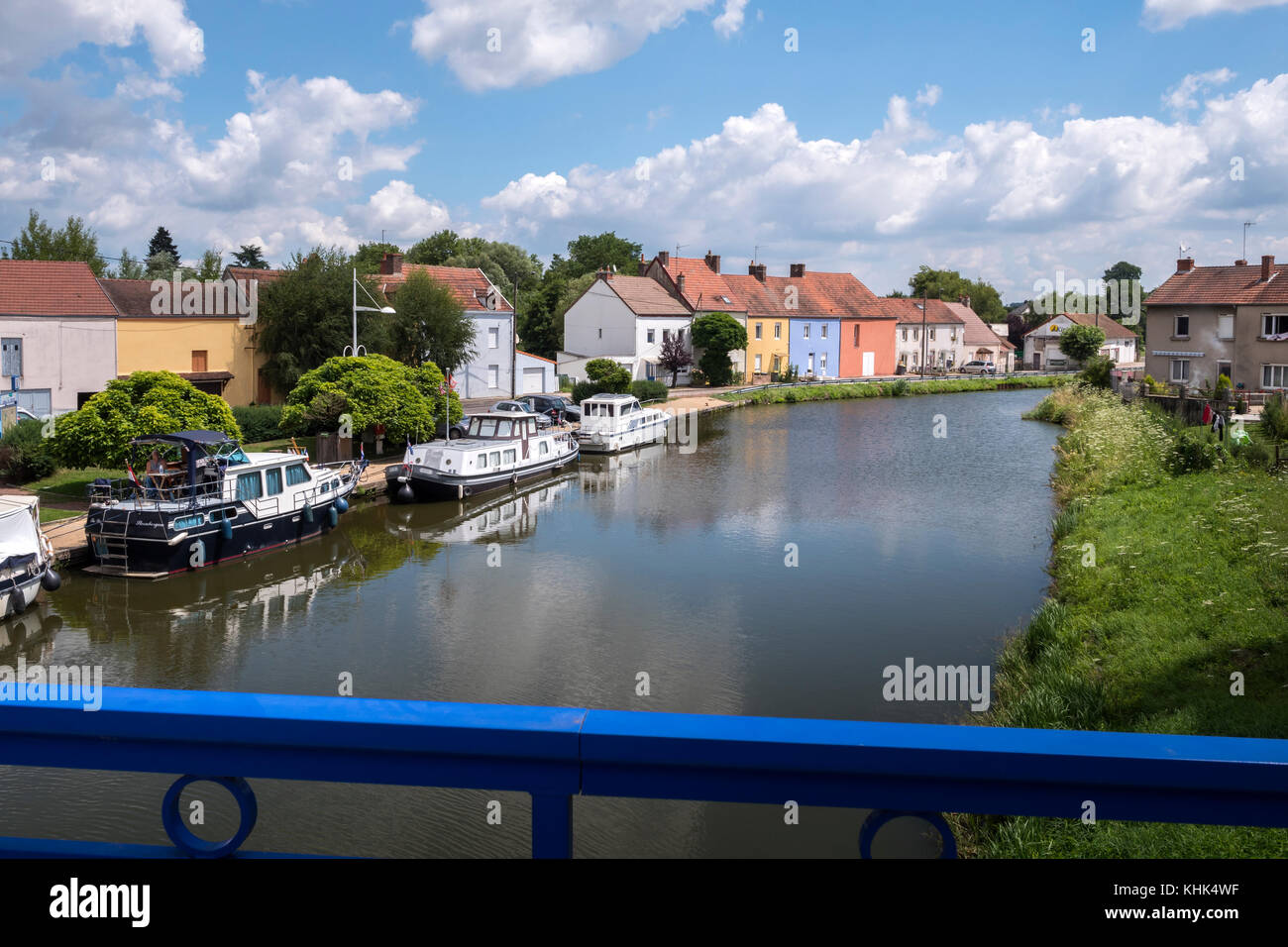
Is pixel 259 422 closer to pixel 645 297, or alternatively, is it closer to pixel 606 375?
pixel 606 375

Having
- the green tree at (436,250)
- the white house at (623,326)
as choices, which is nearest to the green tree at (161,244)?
the green tree at (436,250)

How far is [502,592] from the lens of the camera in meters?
17.9

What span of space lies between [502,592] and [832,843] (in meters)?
10.5

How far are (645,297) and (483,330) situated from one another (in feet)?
45.1

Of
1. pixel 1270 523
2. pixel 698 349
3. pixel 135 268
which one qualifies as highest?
pixel 135 268

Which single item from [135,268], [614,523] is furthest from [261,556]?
[135,268]

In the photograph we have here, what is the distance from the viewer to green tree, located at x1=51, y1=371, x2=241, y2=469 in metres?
21.6

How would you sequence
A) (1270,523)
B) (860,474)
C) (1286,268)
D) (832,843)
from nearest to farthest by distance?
(832,843) < (1270,523) < (860,474) < (1286,268)

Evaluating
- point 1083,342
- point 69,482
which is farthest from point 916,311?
point 69,482

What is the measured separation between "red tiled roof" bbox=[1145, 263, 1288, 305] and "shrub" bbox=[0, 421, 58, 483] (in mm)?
42708

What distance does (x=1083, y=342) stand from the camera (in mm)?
74625

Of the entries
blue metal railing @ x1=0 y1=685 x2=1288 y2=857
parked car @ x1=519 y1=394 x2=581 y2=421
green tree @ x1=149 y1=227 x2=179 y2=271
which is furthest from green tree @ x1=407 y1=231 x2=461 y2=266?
blue metal railing @ x1=0 y1=685 x2=1288 y2=857

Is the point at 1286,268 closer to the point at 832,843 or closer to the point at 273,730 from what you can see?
the point at 832,843

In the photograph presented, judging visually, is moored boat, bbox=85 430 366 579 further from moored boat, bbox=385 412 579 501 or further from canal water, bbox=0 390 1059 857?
moored boat, bbox=385 412 579 501
